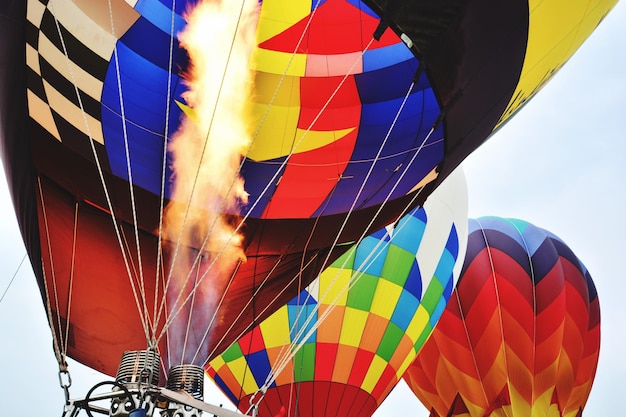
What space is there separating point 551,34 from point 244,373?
4382 mm

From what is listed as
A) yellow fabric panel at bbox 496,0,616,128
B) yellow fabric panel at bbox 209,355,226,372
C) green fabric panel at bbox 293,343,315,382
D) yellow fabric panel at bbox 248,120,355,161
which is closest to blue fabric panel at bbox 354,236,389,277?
green fabric panel at bbox 293,343,315,382

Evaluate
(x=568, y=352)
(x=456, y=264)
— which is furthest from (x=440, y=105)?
(x=568, y=352)

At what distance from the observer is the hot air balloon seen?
10.4 m

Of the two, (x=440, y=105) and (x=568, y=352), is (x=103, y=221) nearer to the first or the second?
(x=440, y=105)

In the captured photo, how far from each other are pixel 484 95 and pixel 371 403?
3931mm

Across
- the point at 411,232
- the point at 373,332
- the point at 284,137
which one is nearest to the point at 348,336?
the point at 373,332

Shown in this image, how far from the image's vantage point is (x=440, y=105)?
501cm

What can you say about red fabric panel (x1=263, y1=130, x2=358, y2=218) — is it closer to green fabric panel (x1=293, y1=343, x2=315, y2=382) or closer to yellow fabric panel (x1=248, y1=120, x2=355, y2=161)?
yellow fabric panel (x1=248, y1=120, x2=355, y2=161)

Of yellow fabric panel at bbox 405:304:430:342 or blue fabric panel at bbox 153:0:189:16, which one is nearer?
blue fabric panel at bbox 153:0:189:16

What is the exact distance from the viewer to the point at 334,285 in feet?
25.1

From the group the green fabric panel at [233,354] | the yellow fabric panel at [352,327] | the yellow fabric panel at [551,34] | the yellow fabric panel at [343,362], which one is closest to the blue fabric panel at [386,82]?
the yellow fabric panel at [551,34]

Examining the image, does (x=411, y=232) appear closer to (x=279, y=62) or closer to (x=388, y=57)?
(x=388, y=57)

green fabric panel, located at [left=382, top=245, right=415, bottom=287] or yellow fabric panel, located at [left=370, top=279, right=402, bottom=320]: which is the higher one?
green fabric panel, located at [left=382, top=245, right=415, bottom=287]

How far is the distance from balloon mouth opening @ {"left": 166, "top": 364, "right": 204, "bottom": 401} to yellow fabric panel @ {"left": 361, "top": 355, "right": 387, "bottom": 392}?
357 cm
